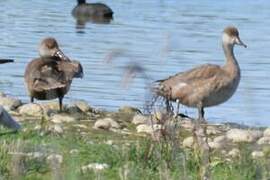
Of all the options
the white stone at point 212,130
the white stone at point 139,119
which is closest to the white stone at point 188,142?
the white stone at point 212,130

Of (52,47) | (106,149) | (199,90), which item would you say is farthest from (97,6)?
(106,149)

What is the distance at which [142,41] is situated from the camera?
22.4 m

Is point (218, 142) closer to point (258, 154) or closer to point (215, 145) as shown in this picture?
point (215, 145)

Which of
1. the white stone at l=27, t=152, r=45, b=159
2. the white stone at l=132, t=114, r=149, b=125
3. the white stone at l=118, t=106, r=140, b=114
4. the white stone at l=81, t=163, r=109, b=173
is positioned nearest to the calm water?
the white stone at l=118, t=106, r=140, b=114

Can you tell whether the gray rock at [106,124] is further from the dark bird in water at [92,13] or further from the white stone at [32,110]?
the dark bird in water at [92,13]

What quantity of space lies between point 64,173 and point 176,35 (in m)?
17.5

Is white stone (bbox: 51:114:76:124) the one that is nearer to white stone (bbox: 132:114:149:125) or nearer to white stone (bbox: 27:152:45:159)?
white stone (bbox: 132:114:149:125)

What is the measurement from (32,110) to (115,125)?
3.70ft

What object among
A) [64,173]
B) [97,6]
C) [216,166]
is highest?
[64,173]

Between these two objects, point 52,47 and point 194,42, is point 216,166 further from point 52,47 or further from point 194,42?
point 194,42

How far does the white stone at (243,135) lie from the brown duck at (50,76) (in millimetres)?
2349

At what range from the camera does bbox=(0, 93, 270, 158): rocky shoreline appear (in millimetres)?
10977

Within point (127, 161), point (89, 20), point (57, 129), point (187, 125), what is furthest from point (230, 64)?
point (89, 20)

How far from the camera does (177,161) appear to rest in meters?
7.82
